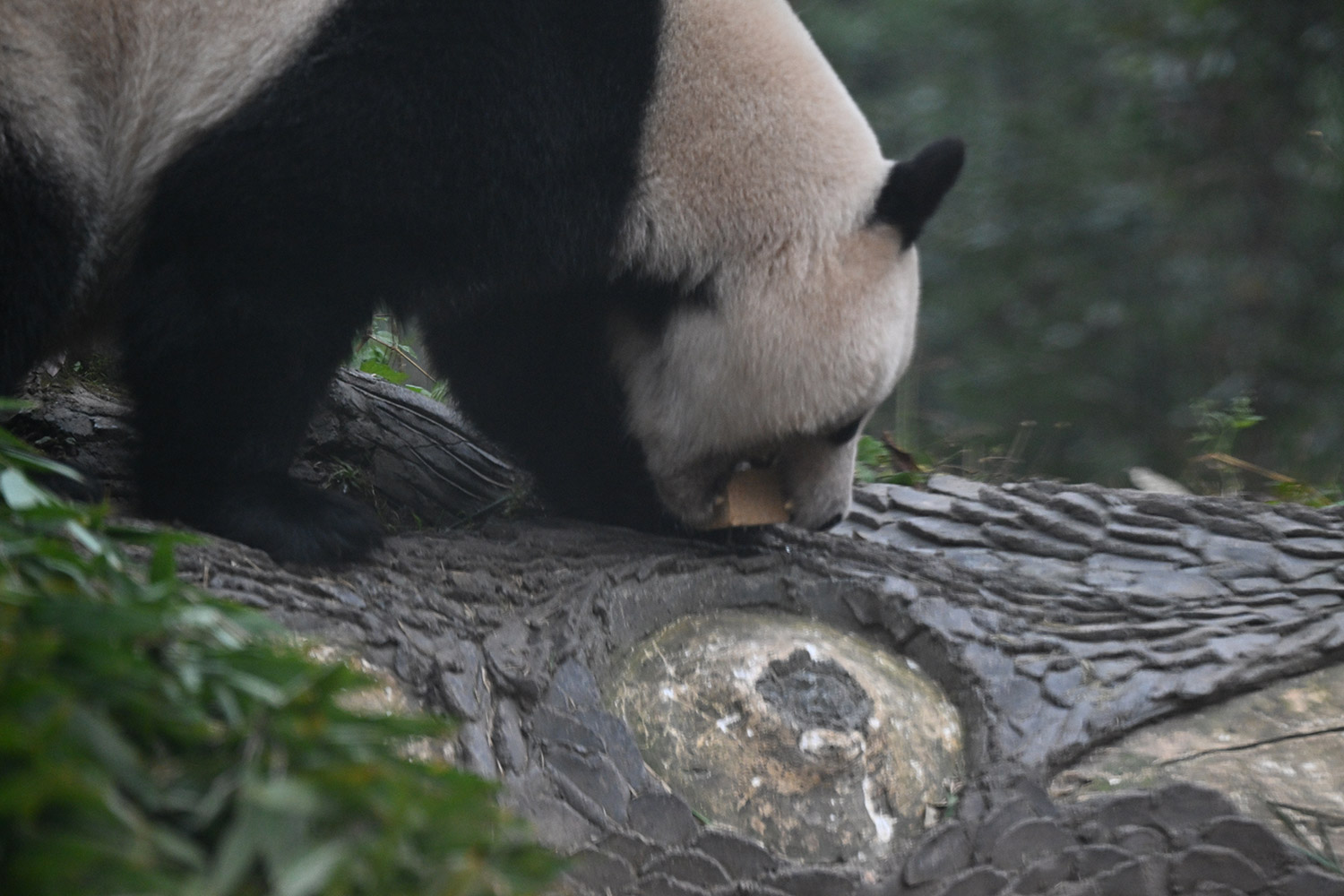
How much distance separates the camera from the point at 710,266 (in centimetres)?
230

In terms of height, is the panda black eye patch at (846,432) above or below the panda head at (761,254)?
below

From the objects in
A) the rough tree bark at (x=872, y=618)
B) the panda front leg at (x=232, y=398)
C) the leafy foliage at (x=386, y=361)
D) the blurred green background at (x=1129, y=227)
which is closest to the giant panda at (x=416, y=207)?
the panda front leg at (x=232, y=398)

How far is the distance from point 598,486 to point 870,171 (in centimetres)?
86

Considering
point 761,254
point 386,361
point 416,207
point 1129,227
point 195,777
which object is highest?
point 1129,227

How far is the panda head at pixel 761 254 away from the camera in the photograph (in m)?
2.24

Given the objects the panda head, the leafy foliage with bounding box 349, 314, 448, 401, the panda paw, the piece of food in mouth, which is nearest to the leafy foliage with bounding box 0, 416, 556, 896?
the panda paw

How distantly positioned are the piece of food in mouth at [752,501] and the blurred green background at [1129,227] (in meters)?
1.79

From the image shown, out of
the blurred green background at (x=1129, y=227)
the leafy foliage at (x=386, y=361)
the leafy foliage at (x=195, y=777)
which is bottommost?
the leafy foliage at (x=195, y=777)

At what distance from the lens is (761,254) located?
2299 millimetres

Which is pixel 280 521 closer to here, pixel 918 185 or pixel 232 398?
pixel 232 398

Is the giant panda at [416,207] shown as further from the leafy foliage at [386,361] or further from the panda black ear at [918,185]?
the leafy foliage at [386,361]

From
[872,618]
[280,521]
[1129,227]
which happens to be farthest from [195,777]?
[1129,227]

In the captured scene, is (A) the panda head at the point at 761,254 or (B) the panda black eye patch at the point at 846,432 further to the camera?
(B) the panda black eye patch at the point at 846,432

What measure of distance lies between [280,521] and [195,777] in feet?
4.07
